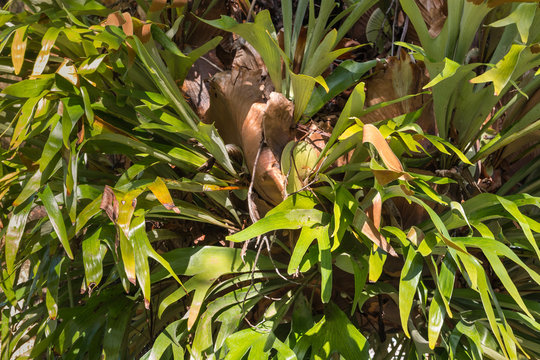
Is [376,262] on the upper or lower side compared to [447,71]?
lower

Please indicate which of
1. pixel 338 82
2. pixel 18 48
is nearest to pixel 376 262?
pixel 338 82

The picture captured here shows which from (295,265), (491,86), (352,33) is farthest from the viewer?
(352,33)

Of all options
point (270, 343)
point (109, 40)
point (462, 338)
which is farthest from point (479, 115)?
point (109, 40)

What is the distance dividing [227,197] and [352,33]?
1.60 ft

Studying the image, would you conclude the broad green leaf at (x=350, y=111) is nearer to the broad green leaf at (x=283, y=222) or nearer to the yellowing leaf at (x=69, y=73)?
the broad green leaf at (x=283, y=222)

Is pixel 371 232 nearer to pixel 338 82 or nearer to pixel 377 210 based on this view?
pixel 377 210

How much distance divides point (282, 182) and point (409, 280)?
0.84 feet

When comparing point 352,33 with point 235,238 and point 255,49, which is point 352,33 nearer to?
point 255,49

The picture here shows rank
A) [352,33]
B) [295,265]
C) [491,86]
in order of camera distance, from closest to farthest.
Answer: [295,265], [491,86], [352,33]

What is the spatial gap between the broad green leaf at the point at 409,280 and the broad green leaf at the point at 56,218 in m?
0.48

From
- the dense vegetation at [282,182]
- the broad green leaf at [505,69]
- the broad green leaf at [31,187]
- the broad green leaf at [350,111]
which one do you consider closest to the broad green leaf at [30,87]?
the dense vegetation at [282,182]

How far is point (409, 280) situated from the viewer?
79 cm

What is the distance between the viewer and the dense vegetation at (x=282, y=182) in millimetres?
820

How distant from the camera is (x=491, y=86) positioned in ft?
2.89
